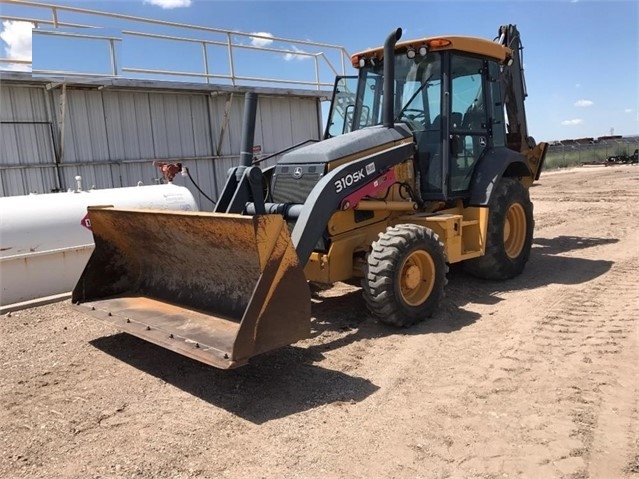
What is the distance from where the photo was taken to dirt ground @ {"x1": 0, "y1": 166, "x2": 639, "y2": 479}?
10.5ft

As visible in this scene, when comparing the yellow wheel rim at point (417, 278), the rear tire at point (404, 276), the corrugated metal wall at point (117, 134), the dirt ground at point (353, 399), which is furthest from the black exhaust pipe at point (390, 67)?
the corrugated metal wall at point (117, 134)

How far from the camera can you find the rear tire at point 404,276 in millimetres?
5094

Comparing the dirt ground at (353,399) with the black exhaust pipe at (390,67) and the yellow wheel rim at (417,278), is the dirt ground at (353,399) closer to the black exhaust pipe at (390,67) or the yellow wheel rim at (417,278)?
the yellow wheel rim at (417,278)

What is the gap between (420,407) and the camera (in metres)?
3.81

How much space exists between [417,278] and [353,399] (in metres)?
1.82

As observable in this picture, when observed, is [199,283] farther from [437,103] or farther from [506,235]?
[506,235]

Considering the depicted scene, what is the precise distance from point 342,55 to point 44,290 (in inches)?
392

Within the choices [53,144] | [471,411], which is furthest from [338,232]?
[53,144]

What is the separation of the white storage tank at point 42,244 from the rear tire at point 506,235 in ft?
16.0

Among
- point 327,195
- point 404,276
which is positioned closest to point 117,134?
point 327,195

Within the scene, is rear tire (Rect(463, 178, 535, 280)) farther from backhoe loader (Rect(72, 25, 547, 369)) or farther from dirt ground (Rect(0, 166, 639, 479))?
dirt ground (Rect(0, 166, 639, 479))

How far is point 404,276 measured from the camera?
17.5 feet

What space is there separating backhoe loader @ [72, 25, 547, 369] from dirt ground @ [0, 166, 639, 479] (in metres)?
0.41

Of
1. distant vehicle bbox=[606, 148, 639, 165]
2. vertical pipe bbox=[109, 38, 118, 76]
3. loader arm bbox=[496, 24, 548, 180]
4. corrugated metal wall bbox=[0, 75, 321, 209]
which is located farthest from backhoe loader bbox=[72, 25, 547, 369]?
distant vehicle bbox=[606, 148, 639, 165]
